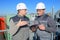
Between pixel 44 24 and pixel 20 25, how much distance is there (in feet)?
0.92

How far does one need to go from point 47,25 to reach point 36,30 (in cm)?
14

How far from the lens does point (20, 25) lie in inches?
77.5

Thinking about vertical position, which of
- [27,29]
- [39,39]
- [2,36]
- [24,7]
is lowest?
[2,36]

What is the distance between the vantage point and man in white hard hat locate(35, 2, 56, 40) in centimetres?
204

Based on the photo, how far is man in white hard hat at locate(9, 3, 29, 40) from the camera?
197cm

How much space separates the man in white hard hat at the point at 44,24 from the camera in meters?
2.04

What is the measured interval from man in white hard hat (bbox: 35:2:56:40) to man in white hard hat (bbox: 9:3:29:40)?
0.51 feet

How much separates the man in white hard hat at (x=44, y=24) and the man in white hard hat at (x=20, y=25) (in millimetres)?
157

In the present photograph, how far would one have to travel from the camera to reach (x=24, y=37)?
2.05 meters

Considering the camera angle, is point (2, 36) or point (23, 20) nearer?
point (23, 20)

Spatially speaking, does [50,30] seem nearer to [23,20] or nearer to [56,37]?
[23,20]

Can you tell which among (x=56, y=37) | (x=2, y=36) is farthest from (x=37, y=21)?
(x=2, y=36)

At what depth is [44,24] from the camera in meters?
2.06

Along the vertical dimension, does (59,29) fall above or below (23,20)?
below
